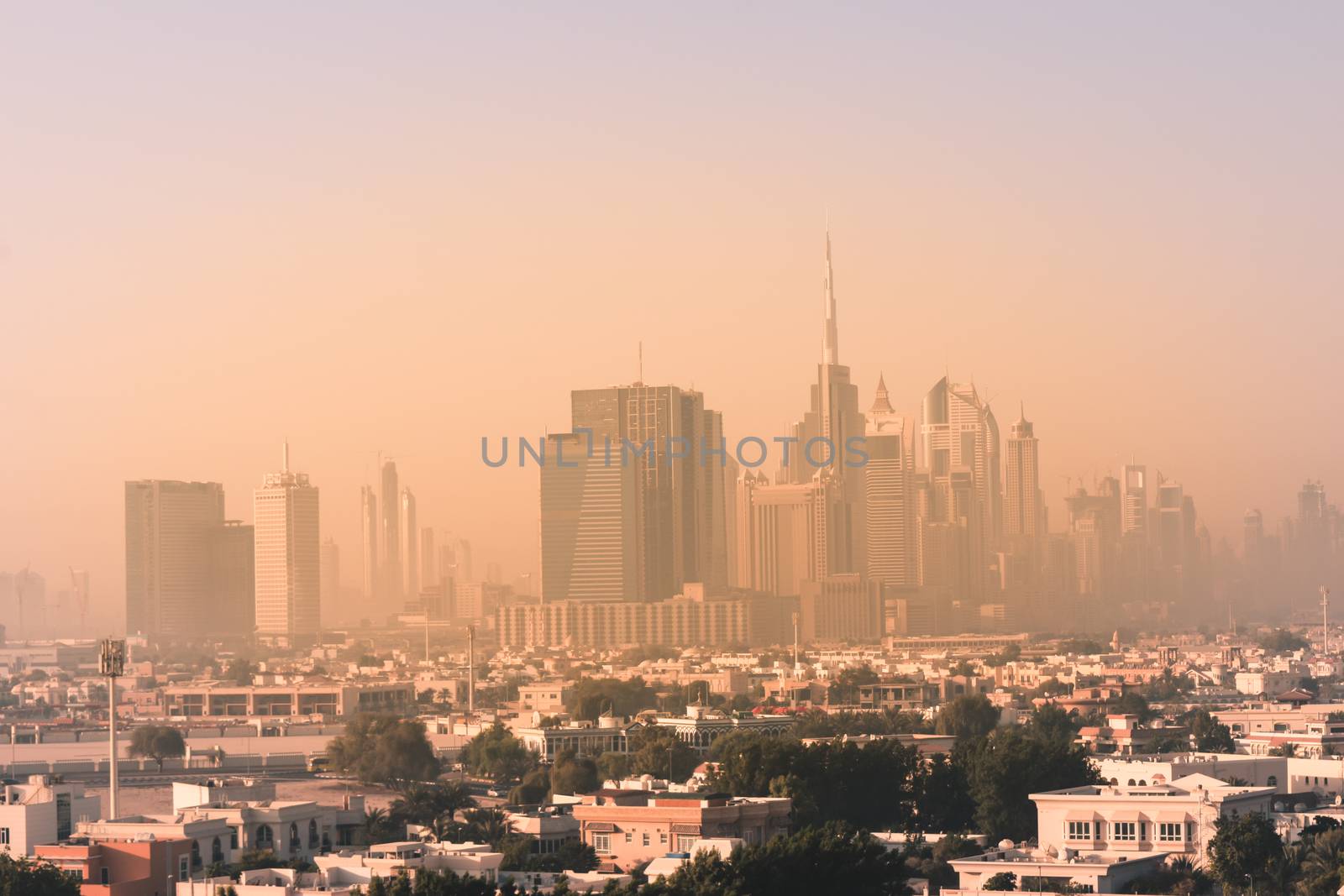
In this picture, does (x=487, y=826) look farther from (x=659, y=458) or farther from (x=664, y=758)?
(x=659, y=458)

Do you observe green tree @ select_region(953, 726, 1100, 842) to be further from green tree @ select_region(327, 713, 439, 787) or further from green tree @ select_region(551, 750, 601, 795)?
green tree @ select_region(327, 713, 439, 787)

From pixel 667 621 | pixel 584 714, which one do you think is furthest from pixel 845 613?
pixel 584 714

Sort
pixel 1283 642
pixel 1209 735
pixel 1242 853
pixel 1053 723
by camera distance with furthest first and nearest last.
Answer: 1. pixel 1283 642
2. pixel 1053 723
3. pixel 1209 735
4. pixel 1242 853

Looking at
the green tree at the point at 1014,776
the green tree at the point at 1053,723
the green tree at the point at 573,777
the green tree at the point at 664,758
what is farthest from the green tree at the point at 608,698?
the green tree at the point at 1014,776

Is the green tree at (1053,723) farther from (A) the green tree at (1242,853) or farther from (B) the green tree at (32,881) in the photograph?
(B) the green tree at (32,881)

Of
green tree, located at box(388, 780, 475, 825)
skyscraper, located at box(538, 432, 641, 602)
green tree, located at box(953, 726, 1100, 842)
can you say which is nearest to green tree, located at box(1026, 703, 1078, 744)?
green tree, located at box(388, 780, 475, 825)

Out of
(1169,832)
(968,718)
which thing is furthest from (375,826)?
(968,718)
